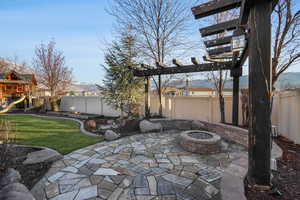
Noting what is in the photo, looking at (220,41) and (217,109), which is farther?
(217,109)

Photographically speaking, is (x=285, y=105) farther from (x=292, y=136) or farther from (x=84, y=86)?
(x=84, y=86)

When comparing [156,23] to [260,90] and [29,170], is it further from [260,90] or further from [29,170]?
[29,170]

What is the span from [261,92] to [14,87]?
2387cm

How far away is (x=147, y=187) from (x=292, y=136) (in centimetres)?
432

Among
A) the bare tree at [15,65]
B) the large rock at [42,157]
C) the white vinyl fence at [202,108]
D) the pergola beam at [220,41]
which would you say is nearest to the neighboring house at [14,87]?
the white vinyl fence at [202,108]

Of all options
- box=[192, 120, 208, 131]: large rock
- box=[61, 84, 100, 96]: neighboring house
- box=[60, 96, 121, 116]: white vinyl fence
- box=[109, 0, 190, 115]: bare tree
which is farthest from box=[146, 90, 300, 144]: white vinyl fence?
box=[61, 84, 100, 96]: neighboring house

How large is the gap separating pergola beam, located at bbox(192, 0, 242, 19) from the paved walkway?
2663mm

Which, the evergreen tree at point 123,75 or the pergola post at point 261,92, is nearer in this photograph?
the pergola post at point 261,92

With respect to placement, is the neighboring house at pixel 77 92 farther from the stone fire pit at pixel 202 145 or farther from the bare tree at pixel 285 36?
the bare tree at pixel 285 36

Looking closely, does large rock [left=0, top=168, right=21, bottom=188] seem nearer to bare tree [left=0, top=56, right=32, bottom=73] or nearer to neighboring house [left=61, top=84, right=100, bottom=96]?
neighboring house [left=61, top=84, right=100, bottom=96]

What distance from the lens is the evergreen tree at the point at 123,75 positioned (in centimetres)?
792

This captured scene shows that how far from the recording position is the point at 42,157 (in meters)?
3.29

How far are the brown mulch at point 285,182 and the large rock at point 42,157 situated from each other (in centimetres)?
385

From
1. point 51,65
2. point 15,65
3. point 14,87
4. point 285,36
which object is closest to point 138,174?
point 285,36
